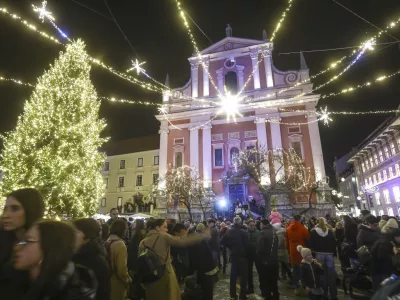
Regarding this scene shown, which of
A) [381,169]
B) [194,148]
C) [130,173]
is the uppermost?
[194,148]

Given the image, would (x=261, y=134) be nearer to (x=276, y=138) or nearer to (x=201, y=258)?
(x=276, y=138)

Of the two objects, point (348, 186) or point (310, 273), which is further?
point (348, 186)

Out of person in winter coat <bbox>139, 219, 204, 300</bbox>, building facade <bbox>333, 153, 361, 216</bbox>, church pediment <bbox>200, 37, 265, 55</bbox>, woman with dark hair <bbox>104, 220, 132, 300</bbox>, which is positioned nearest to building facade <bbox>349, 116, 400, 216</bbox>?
building facade <bbox>333, 153, 361, 216</bbox>

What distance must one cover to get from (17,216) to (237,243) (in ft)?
17.5

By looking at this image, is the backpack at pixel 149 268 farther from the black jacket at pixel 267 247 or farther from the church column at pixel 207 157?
the church column at pixel 207 157

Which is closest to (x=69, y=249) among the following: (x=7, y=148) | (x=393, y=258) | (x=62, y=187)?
(x=393, y=258)

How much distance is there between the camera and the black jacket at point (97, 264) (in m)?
2.89

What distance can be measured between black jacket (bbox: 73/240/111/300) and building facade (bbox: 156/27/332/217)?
891 inches

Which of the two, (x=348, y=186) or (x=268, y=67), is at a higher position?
(x=268, y=67)

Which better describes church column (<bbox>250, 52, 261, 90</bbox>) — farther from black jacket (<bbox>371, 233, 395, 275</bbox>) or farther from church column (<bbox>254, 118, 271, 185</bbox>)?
black jacket (<bbox>371, 233, 395, 275</bbox>)

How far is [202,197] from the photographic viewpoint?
84.9 feet

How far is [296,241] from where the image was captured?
7.61 m

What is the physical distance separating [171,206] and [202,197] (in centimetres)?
333

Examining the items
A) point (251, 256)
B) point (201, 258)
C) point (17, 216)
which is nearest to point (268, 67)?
point (251, 256)
